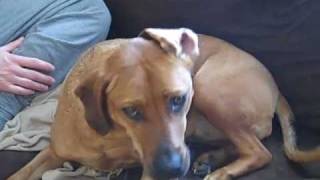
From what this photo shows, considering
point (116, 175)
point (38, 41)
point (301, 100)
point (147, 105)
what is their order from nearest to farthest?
point (147, 105) → point (116, 175) → point (301, 100) → point (38, 41)

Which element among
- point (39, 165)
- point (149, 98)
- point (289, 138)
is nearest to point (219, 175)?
point (289, 138)

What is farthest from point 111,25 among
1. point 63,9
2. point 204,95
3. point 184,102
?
point 184,102

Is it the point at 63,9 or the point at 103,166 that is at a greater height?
the point at 63,9

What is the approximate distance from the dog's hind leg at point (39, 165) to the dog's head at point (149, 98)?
0.90 ft

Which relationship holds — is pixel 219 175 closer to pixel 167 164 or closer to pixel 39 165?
pixel 167 164

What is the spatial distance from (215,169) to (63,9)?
A: 79 centimetres

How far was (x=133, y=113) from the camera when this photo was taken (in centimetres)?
191

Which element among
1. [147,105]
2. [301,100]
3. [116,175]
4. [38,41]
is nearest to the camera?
[147,105]

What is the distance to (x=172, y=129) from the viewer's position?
6.23 ft

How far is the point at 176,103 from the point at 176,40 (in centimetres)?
19

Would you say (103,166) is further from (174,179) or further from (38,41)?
(38,41)

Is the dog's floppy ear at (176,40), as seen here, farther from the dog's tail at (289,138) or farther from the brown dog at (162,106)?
the dog's tail at (289,138)

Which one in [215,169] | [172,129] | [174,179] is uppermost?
[172,129]

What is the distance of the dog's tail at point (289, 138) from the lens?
2.10m
